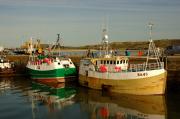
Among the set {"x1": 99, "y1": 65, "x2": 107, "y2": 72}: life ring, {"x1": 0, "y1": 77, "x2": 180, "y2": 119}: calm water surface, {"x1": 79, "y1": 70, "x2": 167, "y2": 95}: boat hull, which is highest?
{"x1": 99, "y1": 65, "x2": 107, "y2": 72}: life ring

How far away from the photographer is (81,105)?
107 feet

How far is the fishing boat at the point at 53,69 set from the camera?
4631 cm

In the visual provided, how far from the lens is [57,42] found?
178ft

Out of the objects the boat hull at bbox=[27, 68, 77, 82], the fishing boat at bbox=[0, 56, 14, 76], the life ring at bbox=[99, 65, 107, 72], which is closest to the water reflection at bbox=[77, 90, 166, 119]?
the life ring at bbox=[99, 65, 107, 72]

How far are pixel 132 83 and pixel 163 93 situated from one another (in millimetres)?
3352

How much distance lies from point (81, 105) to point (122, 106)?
13.0 ft

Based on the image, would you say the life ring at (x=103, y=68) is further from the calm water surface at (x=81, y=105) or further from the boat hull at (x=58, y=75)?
the boat hull at (x=58, y=75)

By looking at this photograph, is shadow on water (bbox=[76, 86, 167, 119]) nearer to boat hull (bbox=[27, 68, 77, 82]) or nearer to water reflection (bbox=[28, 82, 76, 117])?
water reflection (bbox=[28, 82, 76, 117])

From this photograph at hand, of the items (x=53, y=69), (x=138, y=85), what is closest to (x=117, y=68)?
(x=138, y=85)

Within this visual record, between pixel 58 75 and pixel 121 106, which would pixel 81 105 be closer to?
pixel 121 106

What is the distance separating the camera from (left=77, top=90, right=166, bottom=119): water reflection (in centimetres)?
2867

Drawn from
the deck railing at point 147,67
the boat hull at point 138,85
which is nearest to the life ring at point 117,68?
the boat hull at point 138,85

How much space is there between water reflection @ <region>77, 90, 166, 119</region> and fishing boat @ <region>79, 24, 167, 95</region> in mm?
919

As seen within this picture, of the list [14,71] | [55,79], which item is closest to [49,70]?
[55,79]
